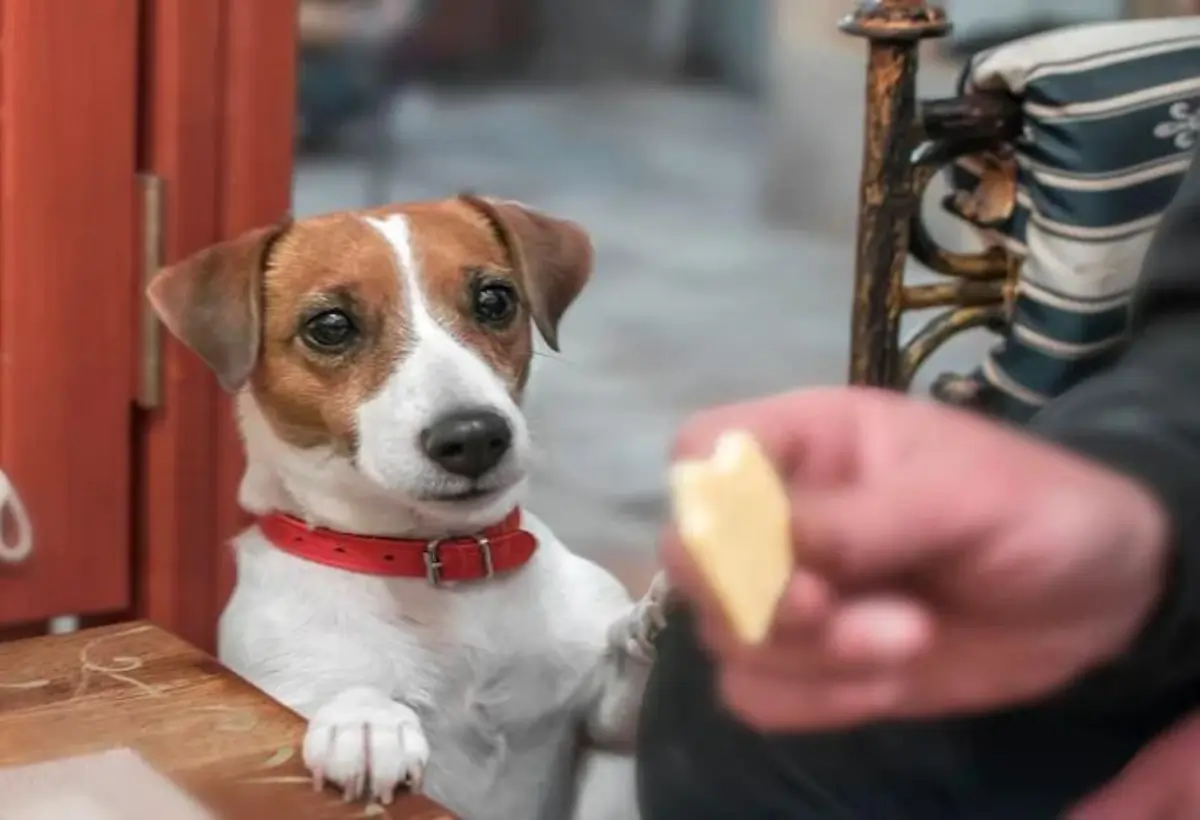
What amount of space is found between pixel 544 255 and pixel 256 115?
0.24m

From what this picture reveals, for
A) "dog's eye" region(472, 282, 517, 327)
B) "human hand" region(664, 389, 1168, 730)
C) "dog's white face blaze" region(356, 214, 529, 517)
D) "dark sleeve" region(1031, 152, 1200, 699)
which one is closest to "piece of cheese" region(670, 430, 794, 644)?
"human hand" region(664, 389, 1168, 730)

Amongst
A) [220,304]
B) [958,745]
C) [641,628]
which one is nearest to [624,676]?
[641,628]

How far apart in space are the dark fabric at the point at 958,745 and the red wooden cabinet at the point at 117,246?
0.75 m

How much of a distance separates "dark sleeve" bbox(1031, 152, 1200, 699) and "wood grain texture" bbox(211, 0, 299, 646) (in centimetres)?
76

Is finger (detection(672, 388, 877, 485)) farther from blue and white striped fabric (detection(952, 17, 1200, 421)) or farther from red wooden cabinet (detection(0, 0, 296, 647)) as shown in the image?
red wooden cabinet (detection(0, 0, 296, 647))

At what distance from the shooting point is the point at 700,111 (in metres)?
1.87

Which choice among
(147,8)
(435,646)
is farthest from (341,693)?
(147,8)

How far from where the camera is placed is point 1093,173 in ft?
3.56

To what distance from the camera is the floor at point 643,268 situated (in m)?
1.70

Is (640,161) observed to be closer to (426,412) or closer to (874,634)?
(426,412)

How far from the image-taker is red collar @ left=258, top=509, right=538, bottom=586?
107 cm

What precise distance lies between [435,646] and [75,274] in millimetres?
377

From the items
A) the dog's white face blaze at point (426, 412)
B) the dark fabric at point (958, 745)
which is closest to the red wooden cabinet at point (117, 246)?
the dog's white face blaze at point (426, 412)

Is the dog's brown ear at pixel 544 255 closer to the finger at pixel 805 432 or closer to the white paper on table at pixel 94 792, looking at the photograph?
the white paper on table at pixel 94 792
